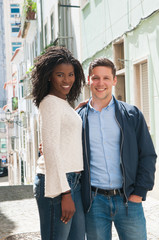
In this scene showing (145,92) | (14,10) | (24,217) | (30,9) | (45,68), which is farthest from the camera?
(14,10)

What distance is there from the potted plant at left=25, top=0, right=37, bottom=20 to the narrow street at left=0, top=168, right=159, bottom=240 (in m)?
16.0

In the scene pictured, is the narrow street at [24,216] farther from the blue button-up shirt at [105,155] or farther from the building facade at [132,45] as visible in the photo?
the blue button-up shirt at [105,155]

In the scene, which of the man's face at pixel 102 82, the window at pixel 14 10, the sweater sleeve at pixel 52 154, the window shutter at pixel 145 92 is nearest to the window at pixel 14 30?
the window at pixel 14 10

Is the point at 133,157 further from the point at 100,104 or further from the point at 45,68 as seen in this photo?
the point at 45,68

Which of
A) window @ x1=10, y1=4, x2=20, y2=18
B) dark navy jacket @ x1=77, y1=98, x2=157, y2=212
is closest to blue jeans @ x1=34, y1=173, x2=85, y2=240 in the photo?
dark navy jacket @ x1=77, y1=98, x2=157, y2=212

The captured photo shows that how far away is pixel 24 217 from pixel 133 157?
4.93 meters

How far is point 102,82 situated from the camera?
134 inches

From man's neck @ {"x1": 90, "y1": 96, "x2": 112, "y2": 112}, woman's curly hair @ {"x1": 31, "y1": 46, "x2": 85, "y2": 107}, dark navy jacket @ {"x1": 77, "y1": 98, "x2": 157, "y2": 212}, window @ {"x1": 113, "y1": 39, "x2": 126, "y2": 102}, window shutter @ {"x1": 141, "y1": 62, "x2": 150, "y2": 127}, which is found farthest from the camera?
window @ {"x1": 113, "y1": 39, "x2": 126, "y2": 102}

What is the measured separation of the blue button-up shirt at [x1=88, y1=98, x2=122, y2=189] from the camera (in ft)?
10.8

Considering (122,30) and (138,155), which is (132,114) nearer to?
(138,155)

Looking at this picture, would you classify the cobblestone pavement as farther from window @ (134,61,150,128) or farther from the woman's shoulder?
the woman's shoulder

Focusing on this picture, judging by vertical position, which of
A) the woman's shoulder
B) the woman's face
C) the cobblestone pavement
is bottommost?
the cobblestone pavement

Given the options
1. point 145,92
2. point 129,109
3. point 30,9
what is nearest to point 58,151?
point 129,109

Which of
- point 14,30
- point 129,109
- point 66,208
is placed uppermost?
point 14,30
